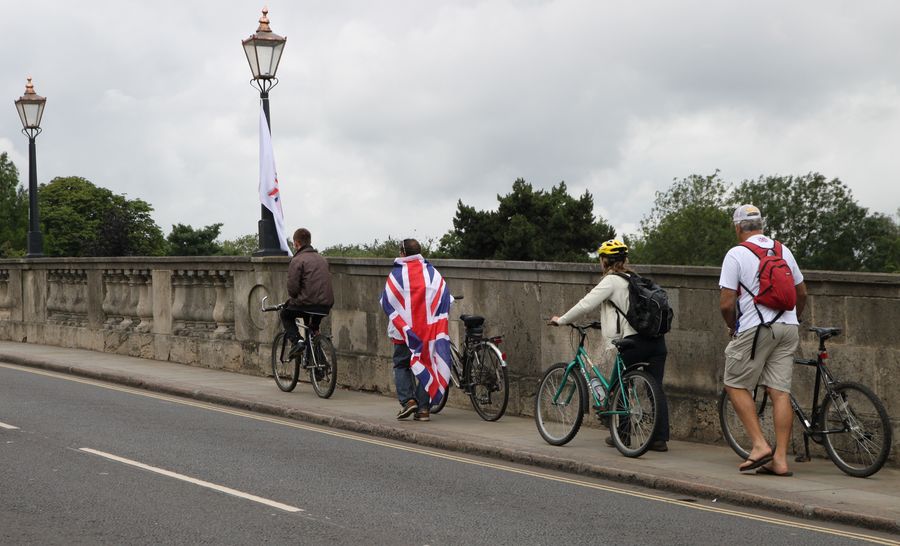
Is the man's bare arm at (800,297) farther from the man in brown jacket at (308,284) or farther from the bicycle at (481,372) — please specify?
the man in brown jacket at (308,284)

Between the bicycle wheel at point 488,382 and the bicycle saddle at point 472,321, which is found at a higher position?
the bicycle saddle at point 472,321

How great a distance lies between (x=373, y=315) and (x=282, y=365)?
1466mm

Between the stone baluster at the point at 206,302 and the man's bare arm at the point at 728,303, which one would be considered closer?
the man's bare arm at the point at 728,303

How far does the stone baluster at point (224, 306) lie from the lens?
17391mm

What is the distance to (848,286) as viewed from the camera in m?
9.30

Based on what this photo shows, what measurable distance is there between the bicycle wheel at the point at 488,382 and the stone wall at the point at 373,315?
0.53 m

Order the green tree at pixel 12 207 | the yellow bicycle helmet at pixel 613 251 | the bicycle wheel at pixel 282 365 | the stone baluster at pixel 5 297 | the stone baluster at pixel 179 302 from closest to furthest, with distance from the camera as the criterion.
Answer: the yellow bicycle helmet at pixel 613 251 → the bicycle wheel at pixel 282 365 → the stone baluster at pixel 179 302 → the stone baluster at pixel 5 297 → the green tree at pixel 12 207

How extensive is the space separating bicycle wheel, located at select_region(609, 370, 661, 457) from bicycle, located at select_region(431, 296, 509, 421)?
1.88 meters

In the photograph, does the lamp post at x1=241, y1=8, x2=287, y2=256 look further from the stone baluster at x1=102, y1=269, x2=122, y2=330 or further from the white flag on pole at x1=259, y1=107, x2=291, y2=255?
the stone baluster at x1=102, y1=269, x2=122, y2=330

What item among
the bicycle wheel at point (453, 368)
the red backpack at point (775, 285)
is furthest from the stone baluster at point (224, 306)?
the red backpack at point (775, 285)

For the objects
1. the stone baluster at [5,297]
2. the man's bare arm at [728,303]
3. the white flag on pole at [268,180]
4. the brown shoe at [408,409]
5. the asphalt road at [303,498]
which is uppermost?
the white flag on pole at [268,180]

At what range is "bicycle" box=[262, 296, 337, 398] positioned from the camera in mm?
13945

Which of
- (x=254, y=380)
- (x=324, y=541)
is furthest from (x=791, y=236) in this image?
(x=324, y=541)

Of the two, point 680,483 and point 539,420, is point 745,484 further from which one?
point 539,420
